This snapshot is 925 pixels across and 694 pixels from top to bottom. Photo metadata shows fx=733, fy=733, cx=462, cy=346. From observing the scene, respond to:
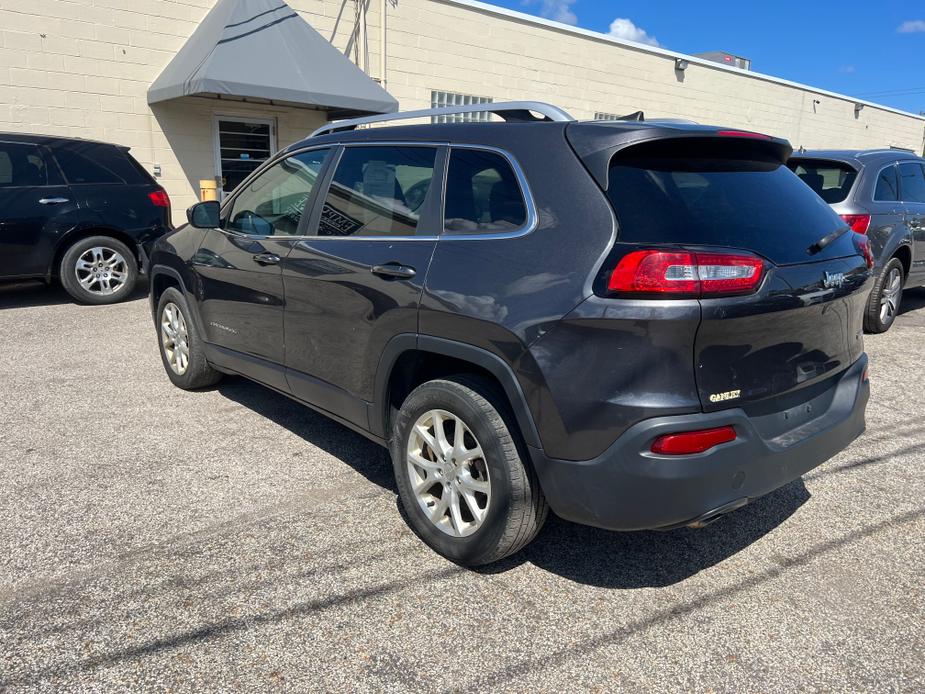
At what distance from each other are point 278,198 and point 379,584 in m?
2.33

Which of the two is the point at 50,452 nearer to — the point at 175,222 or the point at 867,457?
the point at 867,457

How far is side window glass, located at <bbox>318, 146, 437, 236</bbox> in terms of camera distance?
3320 mm

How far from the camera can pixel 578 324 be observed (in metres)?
2.50

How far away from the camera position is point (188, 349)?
5.12 metres

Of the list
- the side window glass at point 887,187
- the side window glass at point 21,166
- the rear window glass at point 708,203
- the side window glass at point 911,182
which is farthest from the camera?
the side window glass at point 21,166

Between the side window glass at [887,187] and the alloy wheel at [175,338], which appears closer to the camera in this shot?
the alloy wheel at [175,338]

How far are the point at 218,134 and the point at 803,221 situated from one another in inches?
426

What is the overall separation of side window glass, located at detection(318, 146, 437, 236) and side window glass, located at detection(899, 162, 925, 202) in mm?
5988

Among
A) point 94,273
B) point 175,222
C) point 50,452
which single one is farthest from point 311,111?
point 50,452

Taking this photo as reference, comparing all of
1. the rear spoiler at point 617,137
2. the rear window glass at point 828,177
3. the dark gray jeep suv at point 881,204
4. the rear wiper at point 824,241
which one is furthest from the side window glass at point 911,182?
the rear spoiler at point 617,137

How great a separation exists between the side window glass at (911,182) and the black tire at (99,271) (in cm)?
845

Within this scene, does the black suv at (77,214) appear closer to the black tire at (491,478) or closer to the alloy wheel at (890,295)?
the black tire at (491,478)

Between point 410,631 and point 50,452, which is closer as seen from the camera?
point 410,631

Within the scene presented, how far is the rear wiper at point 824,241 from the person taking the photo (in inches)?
113
